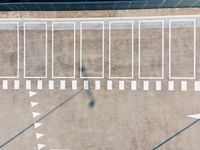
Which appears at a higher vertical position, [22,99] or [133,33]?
[133,33]

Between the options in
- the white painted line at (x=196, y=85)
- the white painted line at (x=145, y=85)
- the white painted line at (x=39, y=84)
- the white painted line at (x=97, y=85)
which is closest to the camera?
the white painted line at (x=196, y=85)

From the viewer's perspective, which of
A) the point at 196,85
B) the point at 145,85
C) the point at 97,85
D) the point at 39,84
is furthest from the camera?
the point at 39,84

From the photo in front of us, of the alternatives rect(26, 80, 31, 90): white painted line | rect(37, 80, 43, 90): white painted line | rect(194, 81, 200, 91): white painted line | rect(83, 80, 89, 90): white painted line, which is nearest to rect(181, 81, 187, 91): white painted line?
rect(194, 81, 200, 91): white painted line

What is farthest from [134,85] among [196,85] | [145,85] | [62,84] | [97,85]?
[62,84]

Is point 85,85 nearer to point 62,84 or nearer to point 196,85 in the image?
point 62,84

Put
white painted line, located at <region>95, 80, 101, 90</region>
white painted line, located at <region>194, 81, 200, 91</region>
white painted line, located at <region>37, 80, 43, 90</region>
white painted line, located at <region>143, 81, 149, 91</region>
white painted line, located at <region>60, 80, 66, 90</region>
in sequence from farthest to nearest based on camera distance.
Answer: white painted line, located at <region>37, 80, 43, 90</region>, white painted line, located at <region>60, 80, 66, 90</region>, white painted line, located at <region>95, 80, 101, 90</region>, white painted line, located at <region>143, 81, 149, 91</region>, white painted line, located at <region>194, 81, 200, 91</region>

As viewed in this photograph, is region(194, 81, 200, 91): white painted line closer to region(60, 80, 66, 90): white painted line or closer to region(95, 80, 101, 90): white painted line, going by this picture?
region(95, 80, 101, 90): white painted line

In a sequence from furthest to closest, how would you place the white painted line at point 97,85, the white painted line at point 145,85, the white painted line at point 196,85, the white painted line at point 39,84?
the white painted line at point 39,84, the white painted line at point 97,85, the white painted line at point 145,85, the white painted line at point 196,85

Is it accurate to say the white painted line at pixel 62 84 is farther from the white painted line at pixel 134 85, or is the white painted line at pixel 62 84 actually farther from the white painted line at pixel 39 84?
the white painted line at pixel 134 85

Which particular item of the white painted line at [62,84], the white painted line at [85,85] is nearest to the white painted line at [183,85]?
the white painted line at [85,85]

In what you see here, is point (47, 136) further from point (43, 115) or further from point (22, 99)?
point (22, 99)

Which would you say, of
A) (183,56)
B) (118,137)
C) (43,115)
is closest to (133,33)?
(183,56)
